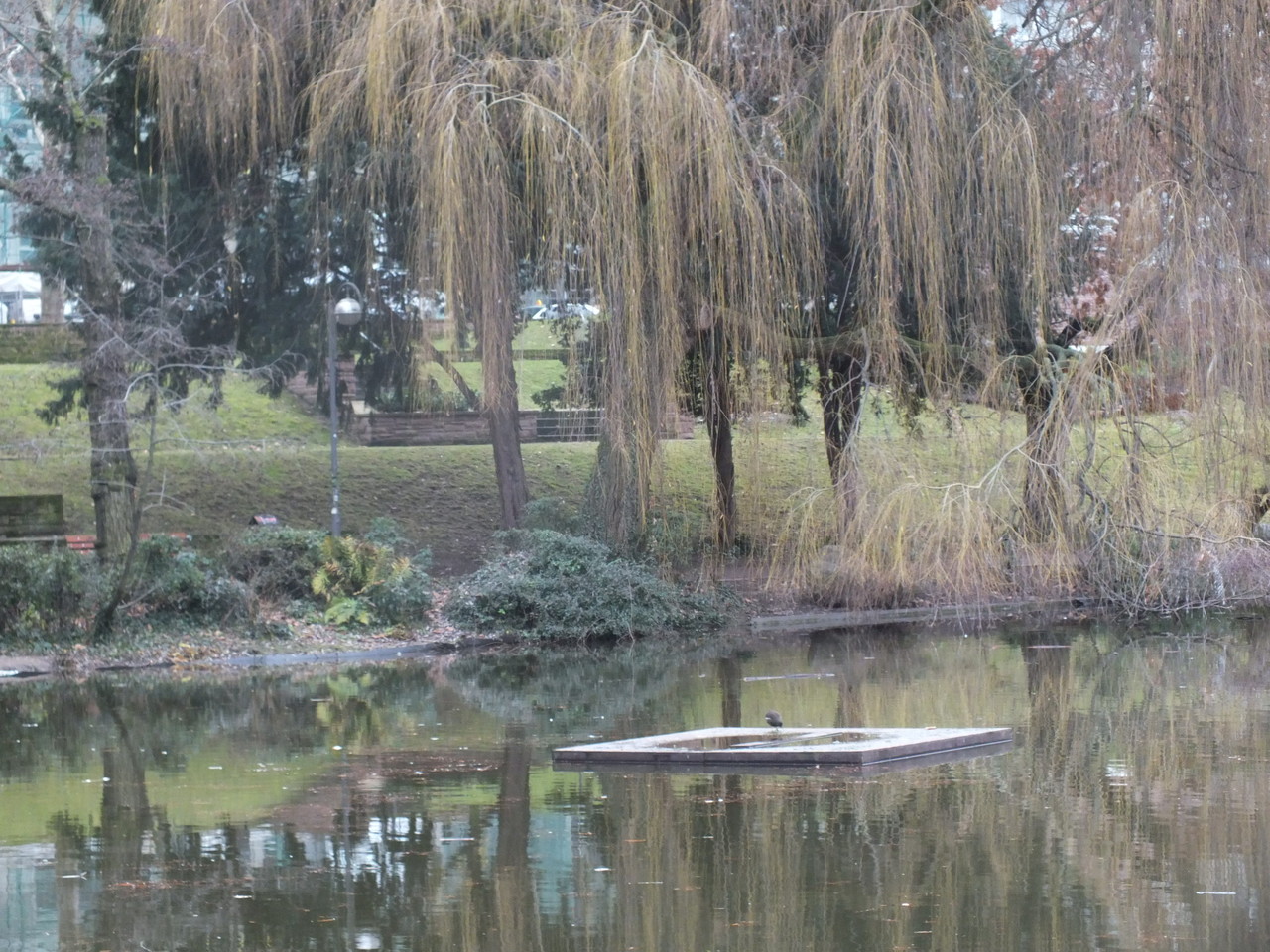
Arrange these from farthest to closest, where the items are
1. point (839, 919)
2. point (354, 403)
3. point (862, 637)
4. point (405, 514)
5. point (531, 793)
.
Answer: point (354, 403)
point (405, 514)
point (862, 637)
point (531, 793)
point (839, 919)

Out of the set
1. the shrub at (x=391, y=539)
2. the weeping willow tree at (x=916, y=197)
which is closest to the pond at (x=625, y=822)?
the weeping willow tree at (x=916, y=197)

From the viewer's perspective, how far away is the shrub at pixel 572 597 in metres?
20.9

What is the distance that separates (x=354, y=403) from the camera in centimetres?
3462

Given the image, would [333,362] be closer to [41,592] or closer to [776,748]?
[41,592]

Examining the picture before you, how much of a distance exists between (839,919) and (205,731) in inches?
315

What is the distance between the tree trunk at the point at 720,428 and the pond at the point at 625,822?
4442 millimetres

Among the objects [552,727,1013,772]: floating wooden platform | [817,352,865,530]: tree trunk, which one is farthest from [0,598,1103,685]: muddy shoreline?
[552,727,1013,772]: floating wooden platform

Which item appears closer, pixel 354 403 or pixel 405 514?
pixel 405 514

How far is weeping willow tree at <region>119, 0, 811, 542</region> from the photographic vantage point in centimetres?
1806

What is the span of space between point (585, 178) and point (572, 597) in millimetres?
5527

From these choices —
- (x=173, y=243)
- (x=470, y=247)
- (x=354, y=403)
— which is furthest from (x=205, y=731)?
(x=354, y=403)

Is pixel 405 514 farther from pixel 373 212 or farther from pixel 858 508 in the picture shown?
pixel 858 508

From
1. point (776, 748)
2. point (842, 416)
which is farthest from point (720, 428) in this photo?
point (776, 748)

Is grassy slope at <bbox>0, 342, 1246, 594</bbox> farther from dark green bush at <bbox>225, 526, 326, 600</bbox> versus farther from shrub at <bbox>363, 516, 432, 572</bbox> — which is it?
shrub at <bbox>363, 516, 432, 572</bbox>
